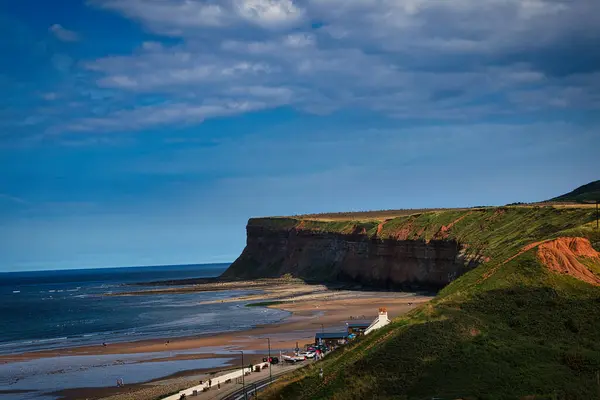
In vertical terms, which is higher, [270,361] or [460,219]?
[460,219]

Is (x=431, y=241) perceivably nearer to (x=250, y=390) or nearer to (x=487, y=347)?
(x=250, y=390)

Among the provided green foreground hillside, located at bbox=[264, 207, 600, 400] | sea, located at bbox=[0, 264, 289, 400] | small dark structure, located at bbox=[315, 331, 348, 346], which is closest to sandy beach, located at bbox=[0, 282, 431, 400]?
sea, located at bbox=[0, 264, 289, 400]

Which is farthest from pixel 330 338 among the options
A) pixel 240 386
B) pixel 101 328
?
pixel 101 328

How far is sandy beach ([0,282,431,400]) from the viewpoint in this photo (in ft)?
209

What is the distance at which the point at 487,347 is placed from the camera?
1656 inches

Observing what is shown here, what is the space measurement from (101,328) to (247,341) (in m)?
A: 35.0

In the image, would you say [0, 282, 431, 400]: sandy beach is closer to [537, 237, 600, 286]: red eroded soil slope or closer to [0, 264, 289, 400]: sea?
[0, 264, 289, 400]: sea

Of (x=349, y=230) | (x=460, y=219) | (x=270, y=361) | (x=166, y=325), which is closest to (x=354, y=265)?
(x=349, y=230)

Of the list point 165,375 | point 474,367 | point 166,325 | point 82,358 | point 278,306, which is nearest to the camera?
point 474,367

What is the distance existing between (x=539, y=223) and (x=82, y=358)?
5924 centimetres

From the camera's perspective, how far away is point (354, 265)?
17288 centimetres

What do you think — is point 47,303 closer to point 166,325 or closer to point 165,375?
point 166,325

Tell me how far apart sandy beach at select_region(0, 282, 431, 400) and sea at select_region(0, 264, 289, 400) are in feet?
8.50

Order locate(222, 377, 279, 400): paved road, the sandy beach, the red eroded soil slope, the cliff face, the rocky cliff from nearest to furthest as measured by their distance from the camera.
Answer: locate(222, 377, 279, 400): paved road, the red eroded soil slope, the sandy beach, the rocky cliff, the cliff face
